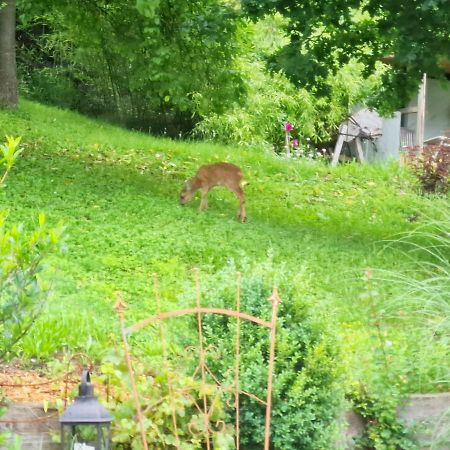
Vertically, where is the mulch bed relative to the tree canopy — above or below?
below

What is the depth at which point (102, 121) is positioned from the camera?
19.5m

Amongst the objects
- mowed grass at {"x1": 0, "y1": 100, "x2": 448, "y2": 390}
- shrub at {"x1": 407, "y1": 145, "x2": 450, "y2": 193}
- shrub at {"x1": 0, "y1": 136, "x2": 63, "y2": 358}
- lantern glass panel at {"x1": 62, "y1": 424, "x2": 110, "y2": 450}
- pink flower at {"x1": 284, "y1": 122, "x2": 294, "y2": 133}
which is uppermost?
pink flower at {"x1": 284, "y1": 122, "x2": 294, "y2": 133}

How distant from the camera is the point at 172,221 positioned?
33.6 ft

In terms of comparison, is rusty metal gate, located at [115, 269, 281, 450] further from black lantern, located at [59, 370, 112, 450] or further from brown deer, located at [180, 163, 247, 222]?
brown deer, located at [180, 163, 247, 222]

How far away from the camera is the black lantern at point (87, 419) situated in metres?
3.84

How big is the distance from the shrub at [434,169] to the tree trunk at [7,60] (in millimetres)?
7468

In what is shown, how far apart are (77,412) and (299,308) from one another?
1.67 meters

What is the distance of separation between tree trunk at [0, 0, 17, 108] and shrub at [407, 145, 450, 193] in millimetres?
7468

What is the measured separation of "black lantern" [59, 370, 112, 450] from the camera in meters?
3.84

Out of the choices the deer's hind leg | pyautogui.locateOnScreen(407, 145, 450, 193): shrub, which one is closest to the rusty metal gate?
the deer's hind leg

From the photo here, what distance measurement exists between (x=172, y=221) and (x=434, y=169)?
5465 millimetres

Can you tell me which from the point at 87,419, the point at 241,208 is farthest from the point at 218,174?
the point at 87,419

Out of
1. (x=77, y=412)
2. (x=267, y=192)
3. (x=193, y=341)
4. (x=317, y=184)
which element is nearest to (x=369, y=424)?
(x=193, y=341)

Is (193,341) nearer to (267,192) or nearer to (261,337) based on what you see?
(261,337)
